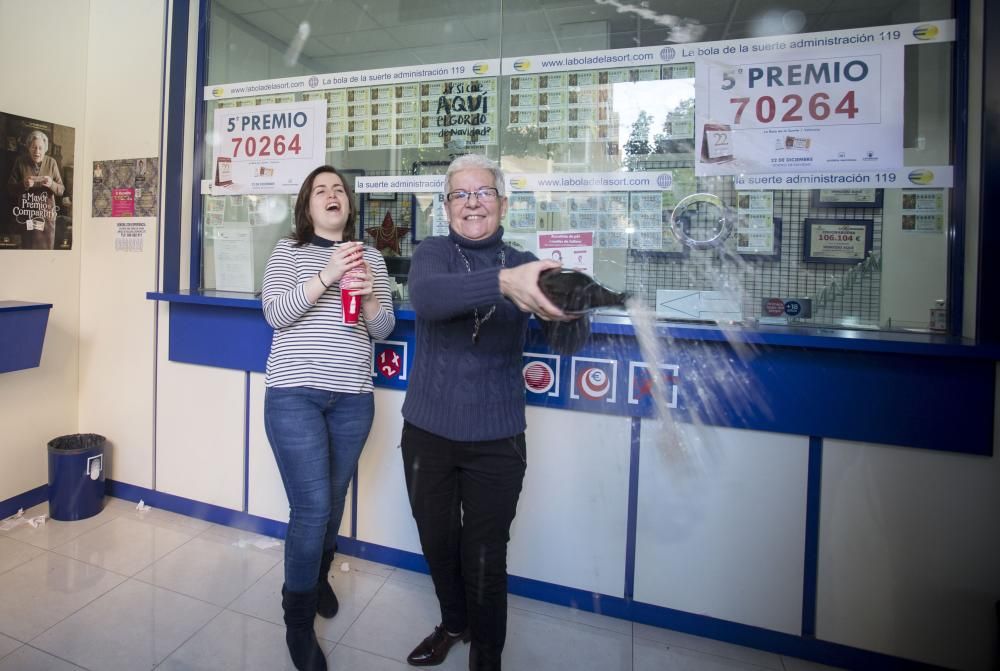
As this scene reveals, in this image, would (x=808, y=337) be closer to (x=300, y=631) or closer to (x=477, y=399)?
(x=477, y=399)

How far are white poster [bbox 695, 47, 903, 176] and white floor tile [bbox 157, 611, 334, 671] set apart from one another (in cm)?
228

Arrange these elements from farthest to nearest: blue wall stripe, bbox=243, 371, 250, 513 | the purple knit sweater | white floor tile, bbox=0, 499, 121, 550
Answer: blue wall stripe, bbox=243, 371, 250, 513, white floor tile, bbox=0, 499, 121, 550, the purple knit sweater

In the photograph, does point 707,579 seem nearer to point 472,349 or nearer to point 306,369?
point 472,349

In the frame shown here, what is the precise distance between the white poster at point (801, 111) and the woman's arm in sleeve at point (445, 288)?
123 cm

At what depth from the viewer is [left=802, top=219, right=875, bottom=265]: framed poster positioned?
6.49ft

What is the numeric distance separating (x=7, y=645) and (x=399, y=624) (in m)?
1.26

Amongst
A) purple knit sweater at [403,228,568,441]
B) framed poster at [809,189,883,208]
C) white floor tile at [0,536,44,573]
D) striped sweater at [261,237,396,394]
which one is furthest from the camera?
white floor tile at [0,536,44,573]

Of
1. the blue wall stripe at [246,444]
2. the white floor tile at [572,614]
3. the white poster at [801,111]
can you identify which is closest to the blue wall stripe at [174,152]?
the blue wall stripe at [246,444]

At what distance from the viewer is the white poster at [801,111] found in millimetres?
1857

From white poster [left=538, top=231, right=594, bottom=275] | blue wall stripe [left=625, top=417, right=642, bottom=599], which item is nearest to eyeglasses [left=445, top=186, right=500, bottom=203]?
white poster [left=538, top=231, right=594, bottom=275]

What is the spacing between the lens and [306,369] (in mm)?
1704

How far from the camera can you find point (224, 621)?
1944mm

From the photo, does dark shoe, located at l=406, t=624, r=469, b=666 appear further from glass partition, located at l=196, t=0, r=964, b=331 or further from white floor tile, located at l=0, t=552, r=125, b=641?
glass partition, located at l=196, t=0, r=964, b=331

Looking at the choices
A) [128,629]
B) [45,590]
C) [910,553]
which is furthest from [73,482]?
[910,553]
